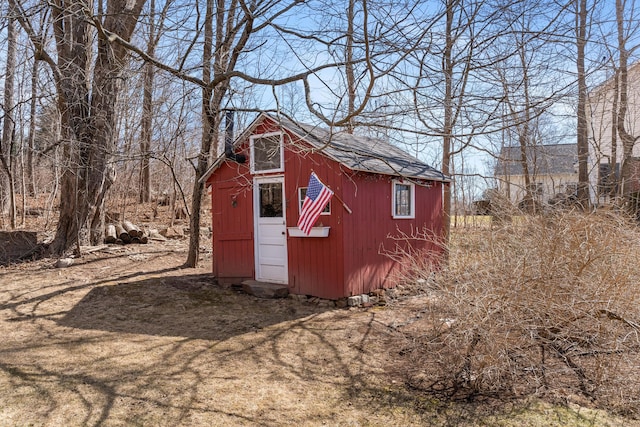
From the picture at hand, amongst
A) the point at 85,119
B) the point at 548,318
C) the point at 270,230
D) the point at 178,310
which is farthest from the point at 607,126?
the point at 85,119

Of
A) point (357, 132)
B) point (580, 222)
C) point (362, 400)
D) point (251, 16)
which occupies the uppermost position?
point (251, 16)

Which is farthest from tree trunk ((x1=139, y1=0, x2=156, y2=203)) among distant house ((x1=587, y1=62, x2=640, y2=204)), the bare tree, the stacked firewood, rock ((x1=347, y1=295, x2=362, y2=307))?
distant house ((x1=587, y1=62, x2=640, y2=204))

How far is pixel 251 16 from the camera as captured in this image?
6.62 meters

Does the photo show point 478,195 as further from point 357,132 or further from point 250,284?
point 250,284

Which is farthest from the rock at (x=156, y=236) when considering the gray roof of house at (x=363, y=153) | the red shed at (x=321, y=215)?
the gray roof of house at (x=363, y=153)

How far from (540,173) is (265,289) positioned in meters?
13.5

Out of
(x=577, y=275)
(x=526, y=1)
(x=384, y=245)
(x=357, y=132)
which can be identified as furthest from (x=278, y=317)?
(x=357, y=132)

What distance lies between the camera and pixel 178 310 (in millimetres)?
6746

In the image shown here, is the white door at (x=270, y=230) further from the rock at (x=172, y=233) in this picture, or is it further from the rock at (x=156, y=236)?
the rock at (x=172, y=233)

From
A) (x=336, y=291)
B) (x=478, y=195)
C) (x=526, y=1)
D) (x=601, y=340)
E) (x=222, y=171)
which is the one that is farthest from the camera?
(x=478, y=195)

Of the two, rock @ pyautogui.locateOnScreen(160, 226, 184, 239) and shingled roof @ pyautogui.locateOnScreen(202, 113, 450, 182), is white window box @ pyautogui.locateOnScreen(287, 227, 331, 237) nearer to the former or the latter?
shingled roof @ pyautogui.locateOnScreen(202, 113, 450, 182)

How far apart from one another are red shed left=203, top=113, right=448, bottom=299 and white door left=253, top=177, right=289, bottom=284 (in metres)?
0.02

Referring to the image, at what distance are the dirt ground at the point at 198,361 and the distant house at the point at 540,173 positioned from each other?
2.52 m

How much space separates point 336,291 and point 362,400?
3.18m
